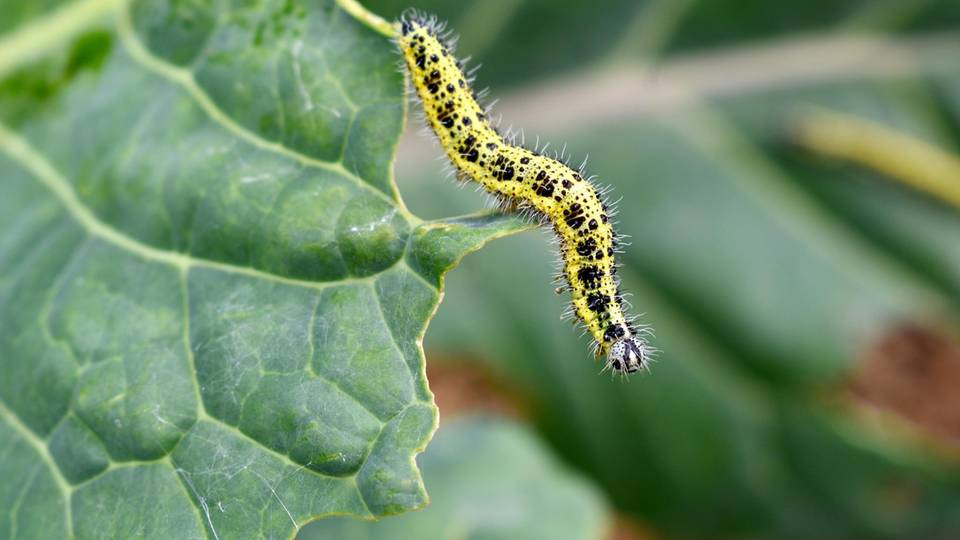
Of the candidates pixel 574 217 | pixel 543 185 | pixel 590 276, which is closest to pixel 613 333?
pixel 590 276

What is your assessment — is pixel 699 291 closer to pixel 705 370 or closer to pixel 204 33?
pixel 705 370

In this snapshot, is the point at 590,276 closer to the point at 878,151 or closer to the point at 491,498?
the point at 491,498

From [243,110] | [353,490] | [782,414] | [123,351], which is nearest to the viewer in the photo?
[353,490]

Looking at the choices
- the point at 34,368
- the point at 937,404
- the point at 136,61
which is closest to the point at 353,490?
the point at 34,368

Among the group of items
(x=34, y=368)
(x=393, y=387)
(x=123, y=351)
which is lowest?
(x=34, y=368)

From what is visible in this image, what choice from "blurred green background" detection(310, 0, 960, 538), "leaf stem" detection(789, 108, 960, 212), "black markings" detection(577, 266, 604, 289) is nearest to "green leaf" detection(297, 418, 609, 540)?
"blurred green background" detection(310, 0, 960, 538)

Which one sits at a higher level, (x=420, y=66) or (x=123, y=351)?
(x=420, y=66)
